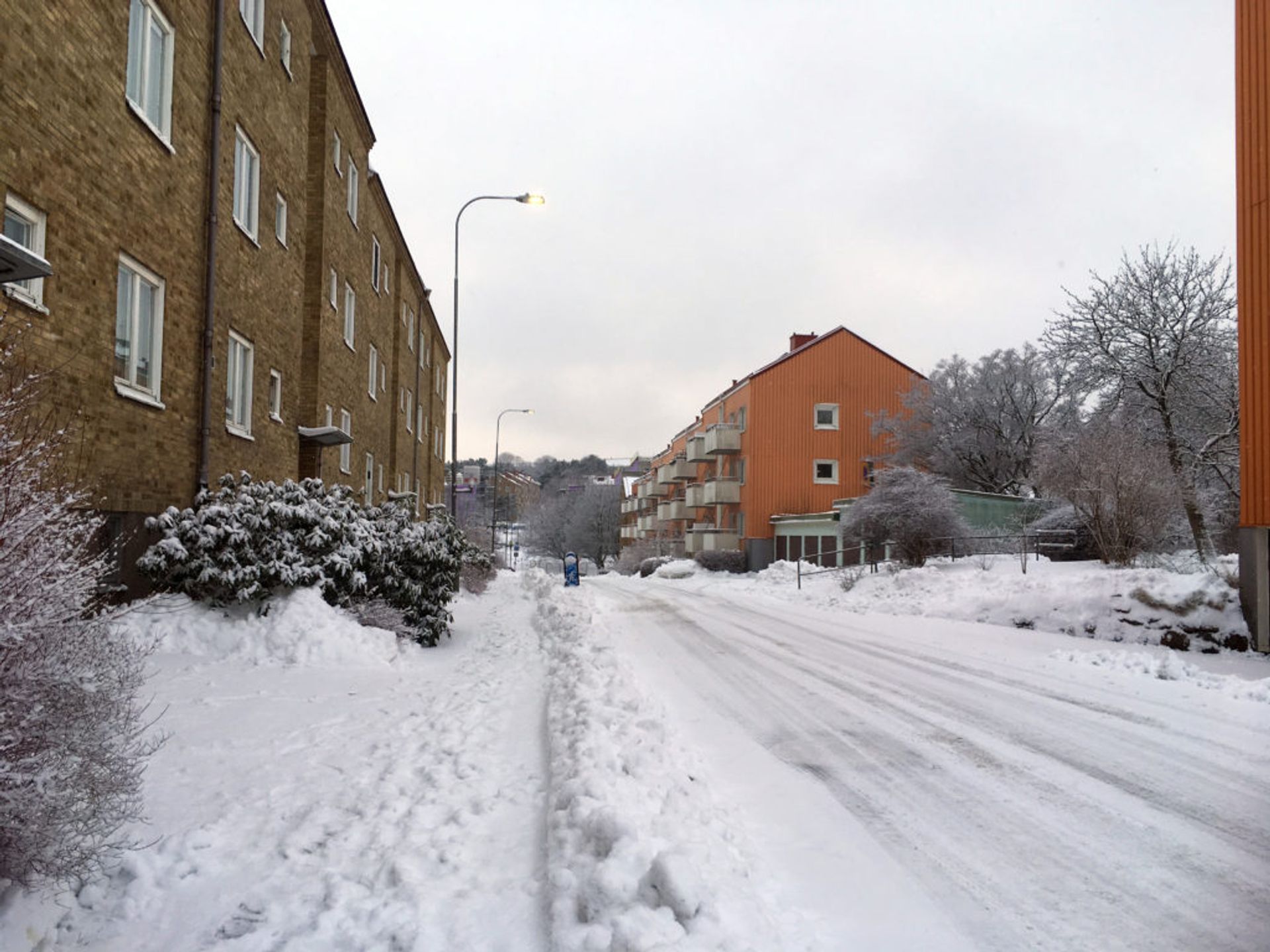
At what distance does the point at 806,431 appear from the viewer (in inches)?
1663

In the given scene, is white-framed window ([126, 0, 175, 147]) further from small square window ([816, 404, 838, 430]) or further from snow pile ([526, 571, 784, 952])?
small square window ([816, 404, 838, 430])

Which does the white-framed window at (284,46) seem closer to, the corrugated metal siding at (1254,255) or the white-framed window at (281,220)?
the white-framed window at (281,220)

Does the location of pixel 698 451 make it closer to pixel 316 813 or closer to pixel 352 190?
pixel 352 190

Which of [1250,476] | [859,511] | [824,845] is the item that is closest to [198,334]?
[824,845]

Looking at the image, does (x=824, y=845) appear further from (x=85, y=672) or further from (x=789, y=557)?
(x=789, y=557)

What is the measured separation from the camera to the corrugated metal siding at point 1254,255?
1090cm

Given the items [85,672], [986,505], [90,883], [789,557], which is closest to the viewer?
[85,672]

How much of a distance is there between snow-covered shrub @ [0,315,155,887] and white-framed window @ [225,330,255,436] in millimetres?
8766

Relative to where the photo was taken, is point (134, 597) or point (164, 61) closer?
point (134, 597)

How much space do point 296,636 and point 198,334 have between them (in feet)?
15.3

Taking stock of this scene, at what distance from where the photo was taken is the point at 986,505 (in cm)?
2892

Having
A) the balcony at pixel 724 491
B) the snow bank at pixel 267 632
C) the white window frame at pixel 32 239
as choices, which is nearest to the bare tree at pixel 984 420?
the balcony at pixel 724 491

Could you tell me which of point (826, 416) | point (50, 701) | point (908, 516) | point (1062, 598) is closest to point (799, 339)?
point (826, 416)

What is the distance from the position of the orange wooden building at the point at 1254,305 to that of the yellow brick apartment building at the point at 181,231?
44.9ft
